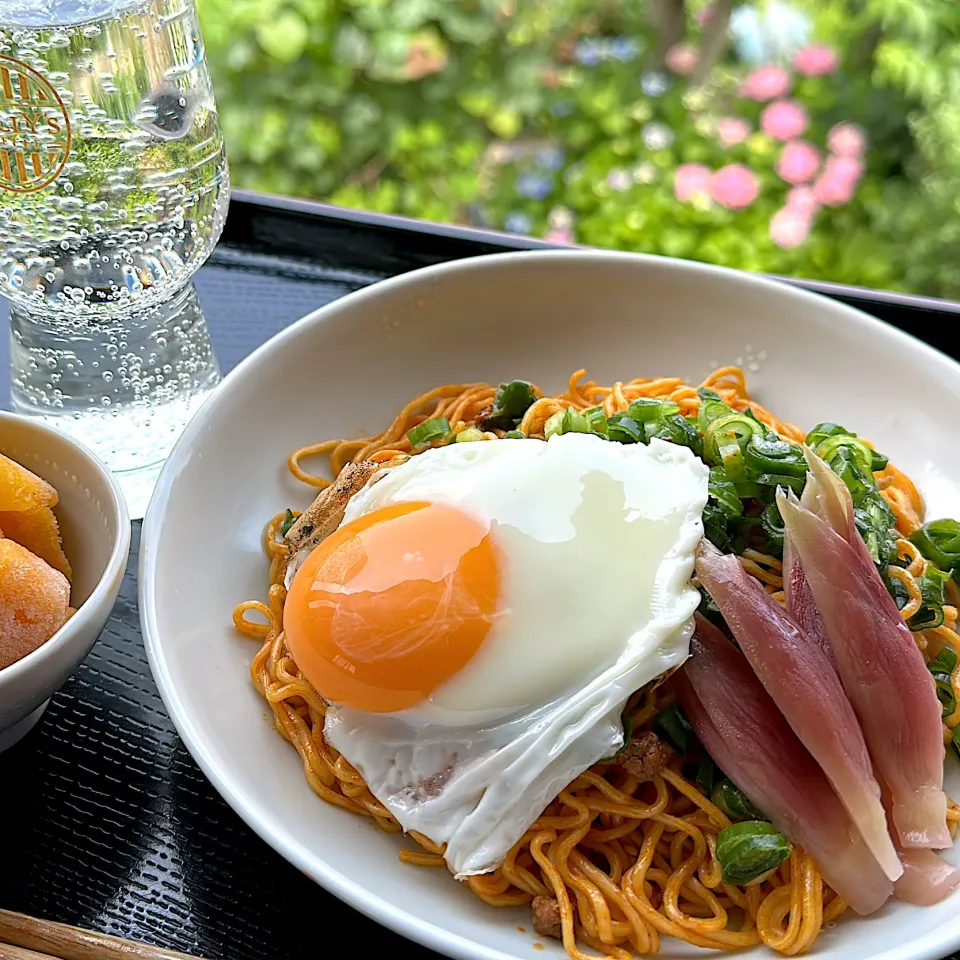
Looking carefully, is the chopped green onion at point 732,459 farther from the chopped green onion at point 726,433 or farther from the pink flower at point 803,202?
the pink flower at point 803,202

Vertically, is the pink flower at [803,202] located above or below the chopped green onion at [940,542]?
below

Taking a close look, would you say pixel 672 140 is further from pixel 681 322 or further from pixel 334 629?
pixel 334 629

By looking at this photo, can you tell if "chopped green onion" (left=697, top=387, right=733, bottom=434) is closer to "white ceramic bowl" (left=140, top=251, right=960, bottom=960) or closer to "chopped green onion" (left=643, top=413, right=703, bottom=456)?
"chopped green onion" (left=643, top=413, right=703, bottom=456)

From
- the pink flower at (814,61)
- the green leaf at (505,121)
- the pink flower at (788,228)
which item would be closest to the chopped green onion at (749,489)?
the pink flower at (788,228)

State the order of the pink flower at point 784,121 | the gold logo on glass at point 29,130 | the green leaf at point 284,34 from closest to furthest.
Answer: the gold logo on glass at point 29,130 → the green leaf at point 284,34 → the pink flower at point 784,121

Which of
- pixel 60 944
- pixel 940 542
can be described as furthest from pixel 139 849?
pixel 940 542

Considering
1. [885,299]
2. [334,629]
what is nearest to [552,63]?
[885,299]
